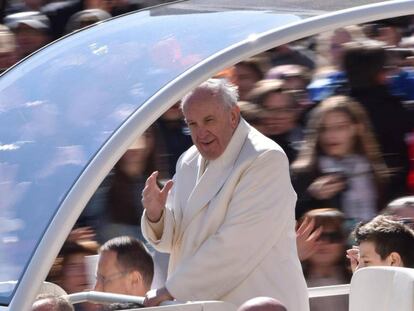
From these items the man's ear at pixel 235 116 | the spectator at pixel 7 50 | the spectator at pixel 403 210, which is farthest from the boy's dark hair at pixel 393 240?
the spectator at pixel 7 50

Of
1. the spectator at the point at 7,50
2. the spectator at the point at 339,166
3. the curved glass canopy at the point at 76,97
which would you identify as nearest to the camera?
the curved glass canopy at the point at 76,97

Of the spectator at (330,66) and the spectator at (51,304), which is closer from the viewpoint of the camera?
the spectator at (51,304)

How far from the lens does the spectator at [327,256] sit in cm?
547

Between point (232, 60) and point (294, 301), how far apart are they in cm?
88

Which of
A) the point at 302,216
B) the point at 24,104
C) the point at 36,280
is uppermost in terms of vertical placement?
the point at 24,104

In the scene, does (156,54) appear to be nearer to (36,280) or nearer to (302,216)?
(36,280)

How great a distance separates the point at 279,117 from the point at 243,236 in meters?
1.77

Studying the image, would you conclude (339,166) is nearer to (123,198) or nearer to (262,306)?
(123,198)

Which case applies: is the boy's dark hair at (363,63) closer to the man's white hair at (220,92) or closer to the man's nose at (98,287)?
the man's white hair at (220,92)

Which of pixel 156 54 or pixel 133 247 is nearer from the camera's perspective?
pixel 156 54

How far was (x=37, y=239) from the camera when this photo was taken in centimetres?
386

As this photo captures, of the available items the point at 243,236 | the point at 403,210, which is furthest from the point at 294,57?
the point at 243,236

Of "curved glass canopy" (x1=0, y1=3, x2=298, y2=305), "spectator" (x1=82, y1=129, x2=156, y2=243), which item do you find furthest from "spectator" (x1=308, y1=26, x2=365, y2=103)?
"curved glass canopy" (x1=0, y1=3, x2=298, y2=305)

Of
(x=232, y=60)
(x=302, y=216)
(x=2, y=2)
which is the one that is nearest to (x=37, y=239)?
(x=232, y=60)
